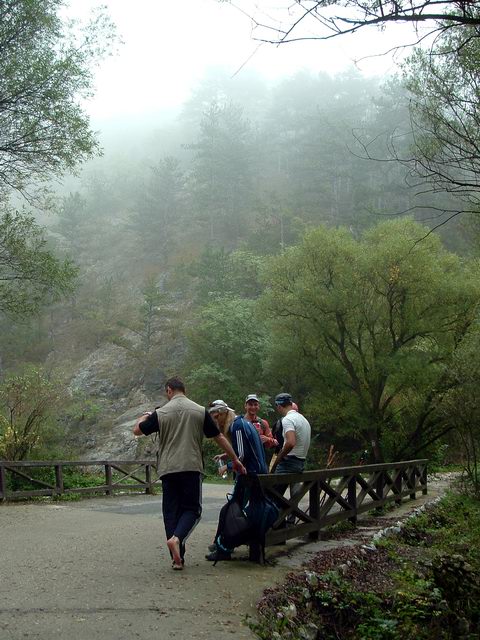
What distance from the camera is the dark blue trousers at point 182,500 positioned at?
6.04 metres

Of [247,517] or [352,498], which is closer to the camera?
[247,517]

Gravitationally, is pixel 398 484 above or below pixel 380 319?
below

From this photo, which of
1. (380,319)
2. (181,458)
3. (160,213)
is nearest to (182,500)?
(181,458)

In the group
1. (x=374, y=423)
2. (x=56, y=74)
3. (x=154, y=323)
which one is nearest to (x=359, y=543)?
(x=56, y=74)

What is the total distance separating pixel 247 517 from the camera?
6238 millimetres

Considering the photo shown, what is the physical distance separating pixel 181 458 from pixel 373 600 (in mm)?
2271

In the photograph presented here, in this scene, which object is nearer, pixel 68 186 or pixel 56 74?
pixel 56 74

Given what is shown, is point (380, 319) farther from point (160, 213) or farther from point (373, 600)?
point (160, 213)

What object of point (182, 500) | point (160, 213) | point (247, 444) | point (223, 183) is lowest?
point (182, 500)

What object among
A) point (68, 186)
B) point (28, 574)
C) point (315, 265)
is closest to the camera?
point (28, 574)

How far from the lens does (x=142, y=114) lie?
125312 mm

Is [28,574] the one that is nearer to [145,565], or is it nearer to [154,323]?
[145,565]

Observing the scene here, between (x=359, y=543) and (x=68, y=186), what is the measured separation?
100124 mm

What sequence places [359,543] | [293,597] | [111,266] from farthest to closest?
1. [111,266]
2. [359,543]
3. [293,597]
